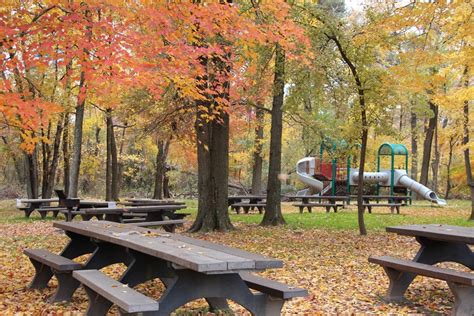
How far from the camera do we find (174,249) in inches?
158

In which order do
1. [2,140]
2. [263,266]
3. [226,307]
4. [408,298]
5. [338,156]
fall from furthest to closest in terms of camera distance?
1. [2,140]
2. [338,156]
3. [408,298]
4. [226,307]
5. [263,266]

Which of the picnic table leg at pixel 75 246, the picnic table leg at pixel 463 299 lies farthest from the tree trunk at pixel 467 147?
the picnic table leg at pixel 75 246

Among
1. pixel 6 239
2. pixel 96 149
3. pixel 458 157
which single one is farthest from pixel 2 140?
pixel 458 157

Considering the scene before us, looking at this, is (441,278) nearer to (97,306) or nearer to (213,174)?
(97,306)

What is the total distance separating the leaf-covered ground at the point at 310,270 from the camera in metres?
5.09

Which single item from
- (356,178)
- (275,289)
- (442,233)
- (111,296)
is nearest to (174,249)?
(111,296)

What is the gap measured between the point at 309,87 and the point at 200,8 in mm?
3764

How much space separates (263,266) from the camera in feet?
11.8

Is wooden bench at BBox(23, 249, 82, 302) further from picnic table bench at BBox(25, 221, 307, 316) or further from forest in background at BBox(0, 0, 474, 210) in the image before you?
forest in background at BBox(0, 0, 474, 210)

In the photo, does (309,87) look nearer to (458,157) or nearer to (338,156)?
(338,156)

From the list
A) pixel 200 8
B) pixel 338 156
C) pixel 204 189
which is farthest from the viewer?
pixel 338 156

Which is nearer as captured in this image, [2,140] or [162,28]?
[162,28]

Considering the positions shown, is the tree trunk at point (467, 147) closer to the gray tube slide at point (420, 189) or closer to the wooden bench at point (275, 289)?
the gray tube slide at point (420, 189)

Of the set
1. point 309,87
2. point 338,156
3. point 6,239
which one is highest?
point 309,87
